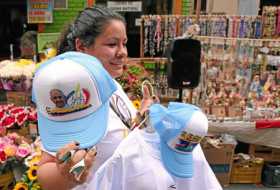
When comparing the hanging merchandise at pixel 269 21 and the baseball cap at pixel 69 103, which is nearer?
the baseball cap at pixel 69 103

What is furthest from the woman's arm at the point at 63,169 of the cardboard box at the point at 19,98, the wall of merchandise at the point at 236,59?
the wall of merchandise at the point at 236,59

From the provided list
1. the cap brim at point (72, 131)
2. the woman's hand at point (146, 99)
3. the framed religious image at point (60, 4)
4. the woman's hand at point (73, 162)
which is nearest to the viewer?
the woman's hand at point (73, 162)

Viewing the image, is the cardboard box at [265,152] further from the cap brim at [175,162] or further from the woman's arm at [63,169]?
the woman's arm at [63,169]

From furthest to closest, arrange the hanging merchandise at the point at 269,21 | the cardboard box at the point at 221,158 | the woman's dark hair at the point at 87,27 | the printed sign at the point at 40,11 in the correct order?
the printed sign at the point at 40,11, the hanging merchandise at the point at 269,21, the cardboard box at the point at 221,158, the woman's dark hair at the point at 87,27

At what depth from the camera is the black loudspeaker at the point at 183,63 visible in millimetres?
3660

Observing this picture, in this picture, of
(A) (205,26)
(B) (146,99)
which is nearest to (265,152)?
(A) (205,26)

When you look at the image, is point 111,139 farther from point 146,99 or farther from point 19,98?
point 19,98

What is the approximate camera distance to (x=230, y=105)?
4336 millimetres

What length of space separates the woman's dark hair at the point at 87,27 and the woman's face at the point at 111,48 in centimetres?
2

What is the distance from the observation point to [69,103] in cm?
101

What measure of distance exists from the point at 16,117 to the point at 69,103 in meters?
2.25

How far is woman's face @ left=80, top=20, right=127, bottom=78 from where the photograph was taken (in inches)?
57.4

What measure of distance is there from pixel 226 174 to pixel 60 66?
355 cm

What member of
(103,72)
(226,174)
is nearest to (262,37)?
(226,174)
